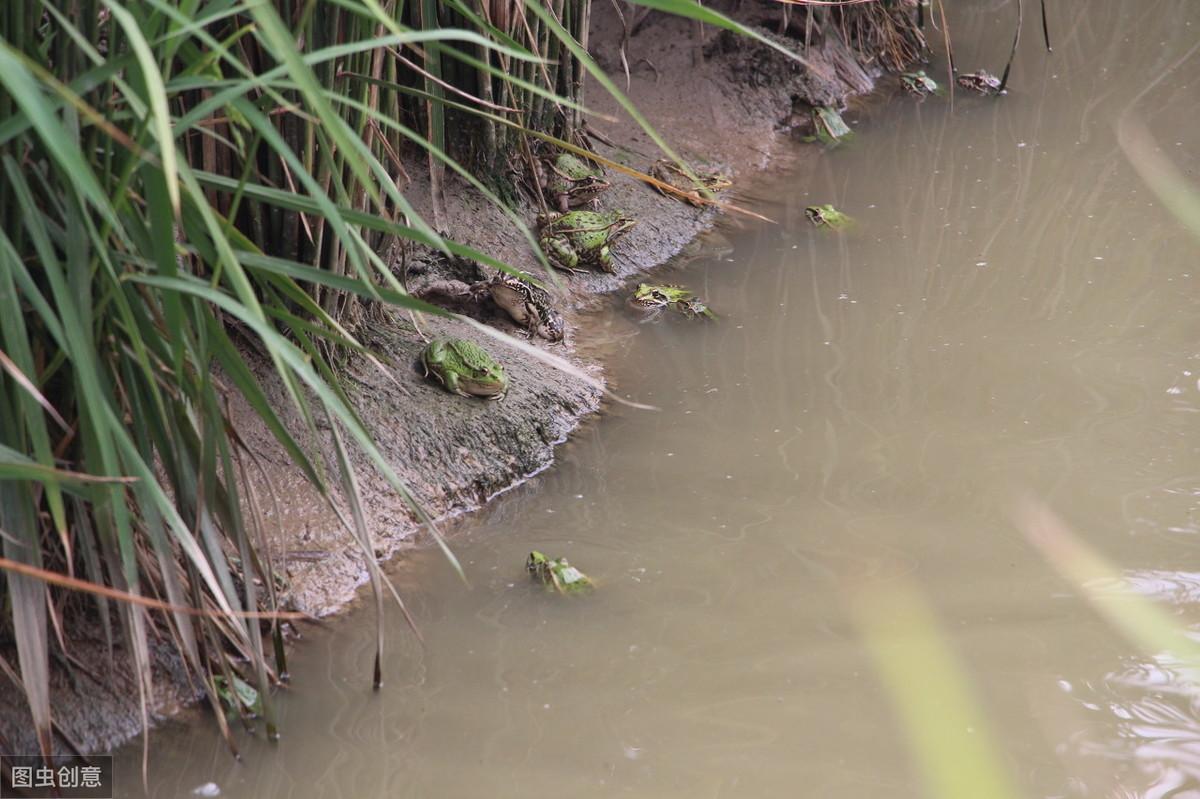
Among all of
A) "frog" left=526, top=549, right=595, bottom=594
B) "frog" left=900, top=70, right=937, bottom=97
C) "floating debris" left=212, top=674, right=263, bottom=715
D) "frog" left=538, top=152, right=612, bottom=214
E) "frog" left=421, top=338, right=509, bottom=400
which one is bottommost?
"floating debris" left=212, top=674, right=263, bottom=715

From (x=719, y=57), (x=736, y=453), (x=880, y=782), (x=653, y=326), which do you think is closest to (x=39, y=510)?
(x=880, y=782)

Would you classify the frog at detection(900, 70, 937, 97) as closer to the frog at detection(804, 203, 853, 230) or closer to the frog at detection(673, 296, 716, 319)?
the frog at detection(804, 203, 853, 230)

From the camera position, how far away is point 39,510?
1796mm

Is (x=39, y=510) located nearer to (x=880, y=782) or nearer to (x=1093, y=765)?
(x=880, y=782)

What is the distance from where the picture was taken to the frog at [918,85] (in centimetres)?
529

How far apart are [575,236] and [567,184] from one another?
21 cm

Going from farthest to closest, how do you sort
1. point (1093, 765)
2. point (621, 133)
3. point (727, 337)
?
1. point (621, 133)
2. point (727, 337)
3. point (1093, 765)

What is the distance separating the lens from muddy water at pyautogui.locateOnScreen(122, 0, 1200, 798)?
197cm

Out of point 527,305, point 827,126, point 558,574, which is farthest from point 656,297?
point 827,126

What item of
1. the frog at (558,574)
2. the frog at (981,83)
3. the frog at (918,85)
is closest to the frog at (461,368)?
the frog at (558,574)

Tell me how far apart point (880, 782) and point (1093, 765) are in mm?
358

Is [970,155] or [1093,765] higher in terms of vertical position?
[970,155]

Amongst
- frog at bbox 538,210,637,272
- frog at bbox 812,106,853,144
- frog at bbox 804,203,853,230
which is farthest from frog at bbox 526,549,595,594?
frog at bbox 812,106,853,144

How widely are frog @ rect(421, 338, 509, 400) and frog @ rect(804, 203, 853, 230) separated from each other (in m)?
1.61
